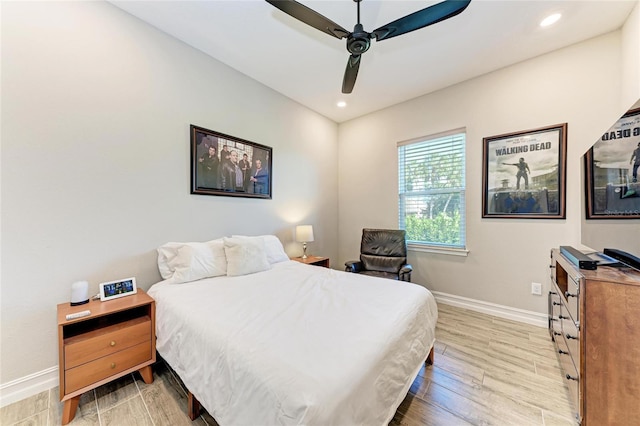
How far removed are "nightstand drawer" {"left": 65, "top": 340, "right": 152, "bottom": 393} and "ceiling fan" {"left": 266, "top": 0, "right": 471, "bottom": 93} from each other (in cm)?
251

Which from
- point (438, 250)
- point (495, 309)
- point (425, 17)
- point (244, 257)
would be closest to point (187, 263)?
point (244, 257)

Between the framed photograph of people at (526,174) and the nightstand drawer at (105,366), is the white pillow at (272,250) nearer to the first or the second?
the nightstand drawer at (105,366)

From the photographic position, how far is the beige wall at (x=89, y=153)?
1.62 meters

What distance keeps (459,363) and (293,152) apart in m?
3.16

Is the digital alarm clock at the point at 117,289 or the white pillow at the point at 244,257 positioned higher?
the white pillow at the point at 244,257

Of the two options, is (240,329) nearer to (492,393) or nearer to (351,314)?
(351,314)

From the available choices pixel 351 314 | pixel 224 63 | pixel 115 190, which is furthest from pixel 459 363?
pixel 224 63

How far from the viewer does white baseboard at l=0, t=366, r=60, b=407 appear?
1.57 m

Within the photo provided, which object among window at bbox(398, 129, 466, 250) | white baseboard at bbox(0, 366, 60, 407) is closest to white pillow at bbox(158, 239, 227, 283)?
white baseboard at bbox(0, 366, 60, 407)

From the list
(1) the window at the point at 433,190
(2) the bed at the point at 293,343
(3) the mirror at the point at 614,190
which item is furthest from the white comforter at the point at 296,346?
(1) the window at the point at 433,190

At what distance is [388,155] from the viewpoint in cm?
378

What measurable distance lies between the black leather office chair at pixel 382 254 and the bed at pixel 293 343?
112cm

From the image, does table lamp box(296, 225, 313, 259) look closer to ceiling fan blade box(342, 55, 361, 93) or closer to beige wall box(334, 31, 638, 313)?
beige wall box(334, 31, 638, 313)

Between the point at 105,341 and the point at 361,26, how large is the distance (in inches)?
110
